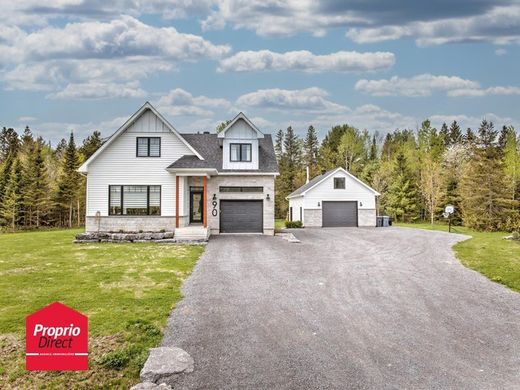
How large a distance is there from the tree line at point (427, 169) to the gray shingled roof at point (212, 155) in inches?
630

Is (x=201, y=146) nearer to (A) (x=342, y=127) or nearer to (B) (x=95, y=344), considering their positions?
(B) (x=95, y=344)

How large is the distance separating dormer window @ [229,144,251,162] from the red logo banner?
65.1 ft

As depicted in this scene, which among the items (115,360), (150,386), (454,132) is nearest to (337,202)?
(115,360)

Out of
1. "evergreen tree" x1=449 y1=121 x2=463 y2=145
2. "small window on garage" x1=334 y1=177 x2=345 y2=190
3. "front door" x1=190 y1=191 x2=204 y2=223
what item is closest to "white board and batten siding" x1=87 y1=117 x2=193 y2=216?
"front door" x1=190 y1=191 x2=204 y2=223

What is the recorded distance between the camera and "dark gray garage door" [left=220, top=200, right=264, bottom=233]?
898 inches

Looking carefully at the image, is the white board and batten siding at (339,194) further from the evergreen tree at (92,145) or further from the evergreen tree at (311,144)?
the evergreen tree at (311,144)

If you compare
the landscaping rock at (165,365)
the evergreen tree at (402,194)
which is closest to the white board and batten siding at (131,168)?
the landscaping rock at (165,365)

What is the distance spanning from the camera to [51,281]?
10117 millimetres

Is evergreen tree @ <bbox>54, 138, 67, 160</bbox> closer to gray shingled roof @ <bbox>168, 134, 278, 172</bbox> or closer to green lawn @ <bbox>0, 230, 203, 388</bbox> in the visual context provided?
gray shingled roof @ <bbox>168, 134, 278, 172</bbox>

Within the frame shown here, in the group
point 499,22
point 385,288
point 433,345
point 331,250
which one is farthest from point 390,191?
point 433,345

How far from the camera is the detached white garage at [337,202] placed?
32156mm

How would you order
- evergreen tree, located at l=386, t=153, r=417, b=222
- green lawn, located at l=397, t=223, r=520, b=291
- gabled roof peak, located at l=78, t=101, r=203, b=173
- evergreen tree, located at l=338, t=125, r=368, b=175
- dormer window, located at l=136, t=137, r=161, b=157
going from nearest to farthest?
green lawn, located at l=397, t=223, r=520, b=291 < gabled roof peak, located at l=78, t=101, r=203, b=173 < dormer window, located at l=136, t=137, r=161, b=157 < evergreen tree, located at l=386, t=153, r=417, b=222 < evergreen tree, located at l=338, t=125, r=368, b=175

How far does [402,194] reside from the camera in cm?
4119

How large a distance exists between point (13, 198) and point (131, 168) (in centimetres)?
2451
